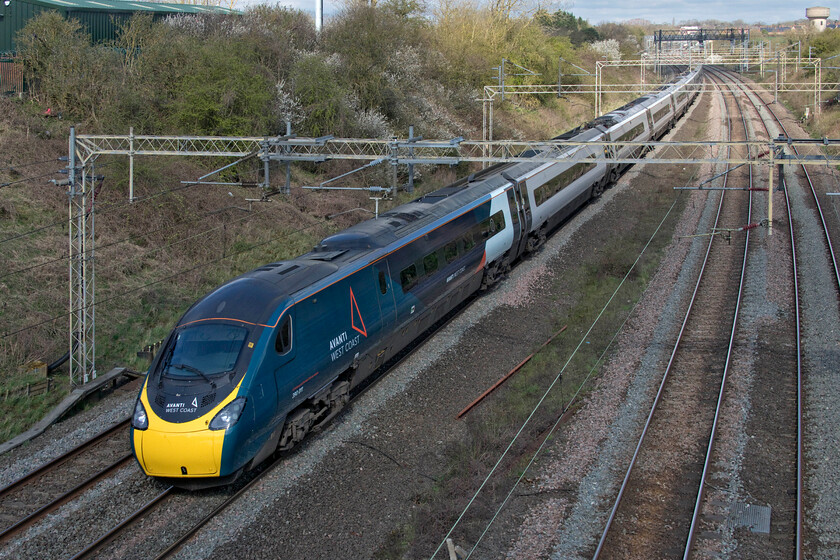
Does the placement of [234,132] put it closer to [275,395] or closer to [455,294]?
[455,294]

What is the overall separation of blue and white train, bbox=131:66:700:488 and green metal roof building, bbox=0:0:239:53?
72.5 feet

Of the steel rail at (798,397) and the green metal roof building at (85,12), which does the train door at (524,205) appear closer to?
the steel rail at (798,397)

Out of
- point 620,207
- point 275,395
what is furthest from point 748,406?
point 620,207

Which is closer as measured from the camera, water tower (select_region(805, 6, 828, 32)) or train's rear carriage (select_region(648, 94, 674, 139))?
train's rear carriage (select_region(648, 94, 674, 139))

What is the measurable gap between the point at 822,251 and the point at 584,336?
10213 mm

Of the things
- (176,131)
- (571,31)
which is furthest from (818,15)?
(176,131)

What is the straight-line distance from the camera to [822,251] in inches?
885

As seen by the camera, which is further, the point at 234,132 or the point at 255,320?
the point at 234,132

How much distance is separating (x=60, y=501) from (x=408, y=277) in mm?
7198

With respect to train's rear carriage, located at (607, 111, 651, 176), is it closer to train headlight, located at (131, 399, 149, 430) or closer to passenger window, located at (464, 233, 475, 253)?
passenger window, located at (464, 233, 475, 253)

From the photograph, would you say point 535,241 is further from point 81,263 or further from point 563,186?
point 81,263

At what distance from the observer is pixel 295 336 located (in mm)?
11320

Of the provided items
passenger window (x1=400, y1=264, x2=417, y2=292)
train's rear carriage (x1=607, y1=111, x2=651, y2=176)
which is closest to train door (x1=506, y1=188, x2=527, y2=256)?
passenger window (x1=400, y1=264, x2=417, y2=292)

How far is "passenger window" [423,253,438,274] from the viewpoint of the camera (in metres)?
15.5
